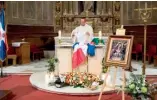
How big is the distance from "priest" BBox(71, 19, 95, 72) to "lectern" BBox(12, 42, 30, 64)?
3.75 metres

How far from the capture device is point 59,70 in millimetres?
7207

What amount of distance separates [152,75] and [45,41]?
6.40 metres

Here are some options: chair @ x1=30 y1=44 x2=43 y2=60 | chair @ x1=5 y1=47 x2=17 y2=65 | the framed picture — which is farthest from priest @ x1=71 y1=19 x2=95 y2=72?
chair @ x1=30 y1=44 x2=43 y2=60

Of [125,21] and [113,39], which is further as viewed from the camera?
[125,21]

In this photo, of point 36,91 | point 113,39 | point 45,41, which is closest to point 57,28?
point 45,41

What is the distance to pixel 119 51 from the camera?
473 cm

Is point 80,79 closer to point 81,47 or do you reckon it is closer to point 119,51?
point 81,47

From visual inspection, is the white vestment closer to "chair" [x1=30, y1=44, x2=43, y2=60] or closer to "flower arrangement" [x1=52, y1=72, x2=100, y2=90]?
"flower arrangement" [x1=52, y1=72, x2=100, y2=90]

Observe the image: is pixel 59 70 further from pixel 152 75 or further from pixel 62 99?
pixel 152 75

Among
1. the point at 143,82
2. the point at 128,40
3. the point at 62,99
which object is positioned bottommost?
the point at 62,99

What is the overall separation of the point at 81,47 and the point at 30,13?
628cm

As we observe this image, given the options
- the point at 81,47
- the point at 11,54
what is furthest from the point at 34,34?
the point at 81,47

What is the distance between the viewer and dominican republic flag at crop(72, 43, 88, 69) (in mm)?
6812

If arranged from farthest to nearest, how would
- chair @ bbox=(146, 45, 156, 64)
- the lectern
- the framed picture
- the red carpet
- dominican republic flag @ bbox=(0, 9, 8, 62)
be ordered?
1. the lectern
2. chair @ bbox=(146, 45, 156, 64)
3. dominican republic flag @ bbox=(0, 9, 8, 62)
4. the red carpet
5. the framed picture
